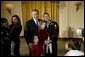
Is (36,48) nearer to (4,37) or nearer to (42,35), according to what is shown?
(42,35)

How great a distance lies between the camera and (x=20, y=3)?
0.91 meters

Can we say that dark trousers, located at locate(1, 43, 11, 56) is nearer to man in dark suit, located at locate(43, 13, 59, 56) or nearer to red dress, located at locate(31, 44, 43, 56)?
red dress, located at locate(31, 44, 43, 56)

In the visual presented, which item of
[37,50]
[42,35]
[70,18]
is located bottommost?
[37,50]

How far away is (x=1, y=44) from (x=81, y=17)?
22.4 inches

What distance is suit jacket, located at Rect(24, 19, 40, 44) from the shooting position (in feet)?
3.05

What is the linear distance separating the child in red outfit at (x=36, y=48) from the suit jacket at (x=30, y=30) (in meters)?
0.03

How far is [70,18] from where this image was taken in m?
0.92

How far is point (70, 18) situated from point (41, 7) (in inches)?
8.2

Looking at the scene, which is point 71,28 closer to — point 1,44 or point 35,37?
point 35,37

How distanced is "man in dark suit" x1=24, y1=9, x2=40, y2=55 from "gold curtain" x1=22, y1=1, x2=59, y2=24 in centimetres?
3

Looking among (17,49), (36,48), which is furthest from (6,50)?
(36,48)

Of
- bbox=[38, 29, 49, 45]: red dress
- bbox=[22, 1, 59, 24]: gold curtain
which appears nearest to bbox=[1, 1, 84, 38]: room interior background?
bbox=[22, 1, 59, 24]: gold curtain

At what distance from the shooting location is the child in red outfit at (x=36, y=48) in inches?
37.1

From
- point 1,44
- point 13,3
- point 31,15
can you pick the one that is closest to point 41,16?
point 31,15
